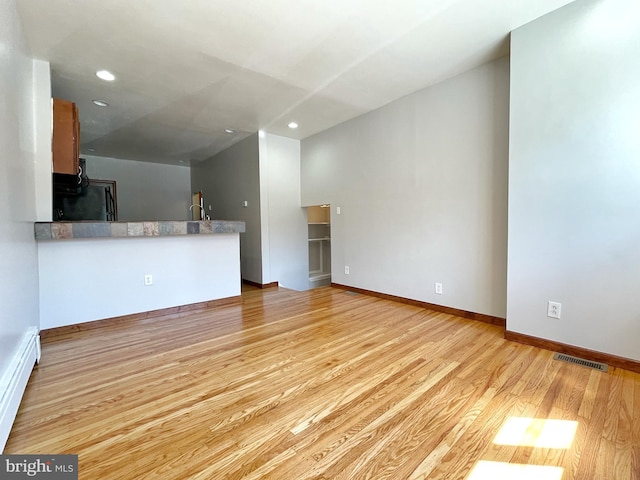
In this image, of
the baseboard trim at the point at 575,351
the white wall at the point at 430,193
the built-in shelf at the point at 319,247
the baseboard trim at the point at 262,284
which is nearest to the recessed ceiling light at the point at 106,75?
the white wall at the point at 430,193

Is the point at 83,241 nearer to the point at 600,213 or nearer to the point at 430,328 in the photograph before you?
the point at 430,328

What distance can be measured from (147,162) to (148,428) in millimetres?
6806

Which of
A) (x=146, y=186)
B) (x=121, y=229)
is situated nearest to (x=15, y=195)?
(x=121, y=229)

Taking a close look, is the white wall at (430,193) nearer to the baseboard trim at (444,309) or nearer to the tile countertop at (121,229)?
the baseboard trim at (444,309)

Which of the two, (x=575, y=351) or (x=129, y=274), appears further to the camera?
(x=129, y=274)

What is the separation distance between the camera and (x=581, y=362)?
6.75 ft

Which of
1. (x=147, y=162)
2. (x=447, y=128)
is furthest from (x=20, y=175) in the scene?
(x=147, y=162)

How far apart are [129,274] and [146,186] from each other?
4.50 metres

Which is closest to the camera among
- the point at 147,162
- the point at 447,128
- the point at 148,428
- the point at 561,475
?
the point at 561,475

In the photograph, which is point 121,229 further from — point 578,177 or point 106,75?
point 578,177

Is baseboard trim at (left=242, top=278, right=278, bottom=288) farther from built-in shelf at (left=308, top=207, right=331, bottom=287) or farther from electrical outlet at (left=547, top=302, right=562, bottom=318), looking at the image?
electrical outlet at (left=547, top=302, right=562, bottom=318)

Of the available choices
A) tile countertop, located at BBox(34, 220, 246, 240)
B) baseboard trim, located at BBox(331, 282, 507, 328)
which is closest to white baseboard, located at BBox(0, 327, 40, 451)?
tile countertop, located at BBox(34, 220, 246, 240)

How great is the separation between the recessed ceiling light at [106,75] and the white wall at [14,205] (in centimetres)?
52

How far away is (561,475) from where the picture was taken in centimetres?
114
